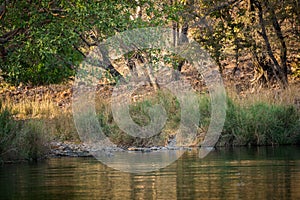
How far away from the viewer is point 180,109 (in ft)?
70.0

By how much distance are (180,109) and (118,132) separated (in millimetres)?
1932

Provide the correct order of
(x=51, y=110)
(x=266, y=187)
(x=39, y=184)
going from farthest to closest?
(x=51, y=110)
(x=39, y=184)
(x=266, y=187)

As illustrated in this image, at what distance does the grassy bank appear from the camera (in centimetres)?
1592

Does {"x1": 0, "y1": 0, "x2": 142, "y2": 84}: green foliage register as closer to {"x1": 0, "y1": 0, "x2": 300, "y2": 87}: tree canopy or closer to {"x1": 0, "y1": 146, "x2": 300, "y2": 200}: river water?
{"x1": 0, "y1": 0, "x2": 300, "y2": 87}: tree canopy

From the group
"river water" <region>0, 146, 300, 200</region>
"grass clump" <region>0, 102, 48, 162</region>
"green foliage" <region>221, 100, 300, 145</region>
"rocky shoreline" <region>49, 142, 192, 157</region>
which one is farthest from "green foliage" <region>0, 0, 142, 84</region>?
"green foliage" <region>221, 100, 300, 145</region>

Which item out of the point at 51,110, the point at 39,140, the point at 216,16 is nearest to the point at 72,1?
the point at 39,140

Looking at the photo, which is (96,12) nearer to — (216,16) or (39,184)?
(39,184)

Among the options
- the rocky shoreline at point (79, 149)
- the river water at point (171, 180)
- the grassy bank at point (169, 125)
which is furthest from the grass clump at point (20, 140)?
the rocky shoreline at point (79, 149)

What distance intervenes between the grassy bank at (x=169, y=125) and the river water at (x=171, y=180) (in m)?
1.02

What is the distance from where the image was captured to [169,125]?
813 inches

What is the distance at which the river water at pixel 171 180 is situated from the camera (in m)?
9.02

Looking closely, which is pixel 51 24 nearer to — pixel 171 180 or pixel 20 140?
pixel 20 140

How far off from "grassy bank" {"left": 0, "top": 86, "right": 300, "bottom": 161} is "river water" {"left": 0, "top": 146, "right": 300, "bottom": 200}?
102cm

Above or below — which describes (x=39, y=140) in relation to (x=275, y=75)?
below
